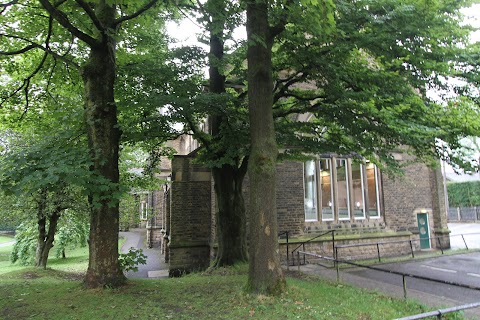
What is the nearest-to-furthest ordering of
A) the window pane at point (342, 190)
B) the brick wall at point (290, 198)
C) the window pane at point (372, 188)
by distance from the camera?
the brick wall at point (290, 198), the window pane at point (342, 190), the window pane at point (372, 188)

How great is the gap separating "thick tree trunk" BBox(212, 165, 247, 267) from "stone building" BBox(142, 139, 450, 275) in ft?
8.08

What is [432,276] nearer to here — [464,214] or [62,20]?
[62,20]

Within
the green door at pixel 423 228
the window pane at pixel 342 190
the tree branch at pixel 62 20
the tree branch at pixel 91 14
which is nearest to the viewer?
the tree branch at pixel 62 20

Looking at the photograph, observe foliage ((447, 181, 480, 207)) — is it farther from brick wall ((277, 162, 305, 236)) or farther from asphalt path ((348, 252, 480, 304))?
brick wall ((277, 162, 305, 236))

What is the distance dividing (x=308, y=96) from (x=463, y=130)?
3.81 m

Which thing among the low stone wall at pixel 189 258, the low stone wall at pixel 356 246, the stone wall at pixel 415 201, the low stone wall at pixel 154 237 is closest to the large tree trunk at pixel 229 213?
the low stone wall at pixel 189 258

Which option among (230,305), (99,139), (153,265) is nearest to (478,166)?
(230,305)

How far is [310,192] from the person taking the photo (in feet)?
47.4

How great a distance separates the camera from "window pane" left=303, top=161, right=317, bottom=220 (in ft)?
46.7

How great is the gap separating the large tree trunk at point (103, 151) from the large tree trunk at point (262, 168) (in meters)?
2.66

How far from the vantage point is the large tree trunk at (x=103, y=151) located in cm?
680

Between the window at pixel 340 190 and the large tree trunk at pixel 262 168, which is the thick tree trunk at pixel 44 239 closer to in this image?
the window at pixel 340 190

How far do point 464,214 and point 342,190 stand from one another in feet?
92.9

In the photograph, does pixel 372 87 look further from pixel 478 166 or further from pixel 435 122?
pixel 478 166
